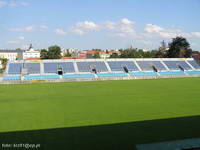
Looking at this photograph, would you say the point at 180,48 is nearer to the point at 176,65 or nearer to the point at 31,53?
the point at 176,65

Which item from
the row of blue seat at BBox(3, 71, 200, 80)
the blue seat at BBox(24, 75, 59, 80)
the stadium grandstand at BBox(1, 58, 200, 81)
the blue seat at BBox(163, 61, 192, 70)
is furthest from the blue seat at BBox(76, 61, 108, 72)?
the blue seat at BBox(163, 61, 192, 70)

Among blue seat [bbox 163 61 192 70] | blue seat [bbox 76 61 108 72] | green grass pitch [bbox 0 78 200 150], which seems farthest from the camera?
blue seat [bbox 163 61 192 70]

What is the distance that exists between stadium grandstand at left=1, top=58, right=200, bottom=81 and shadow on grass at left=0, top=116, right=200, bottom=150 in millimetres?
16900

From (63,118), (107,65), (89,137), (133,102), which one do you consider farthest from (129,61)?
(89,137)

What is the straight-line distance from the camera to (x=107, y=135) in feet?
20.2

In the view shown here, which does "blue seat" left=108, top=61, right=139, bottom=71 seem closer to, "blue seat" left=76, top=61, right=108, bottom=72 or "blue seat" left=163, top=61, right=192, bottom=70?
"blue seat" left=76, top=61, right=108, bottom=72

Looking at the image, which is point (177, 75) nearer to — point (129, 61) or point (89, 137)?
point (129, 61)

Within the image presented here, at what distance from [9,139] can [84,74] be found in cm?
2005

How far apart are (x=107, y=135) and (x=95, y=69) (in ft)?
69.8

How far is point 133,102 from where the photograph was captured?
11172 mm

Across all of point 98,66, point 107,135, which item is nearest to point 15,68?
point 98,66

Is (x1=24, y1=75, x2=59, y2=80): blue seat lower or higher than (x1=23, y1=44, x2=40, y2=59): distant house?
lower

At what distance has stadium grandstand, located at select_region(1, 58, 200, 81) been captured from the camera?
2456 centimetres

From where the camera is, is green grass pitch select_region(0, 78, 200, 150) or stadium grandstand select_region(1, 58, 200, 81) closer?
green grass pitch select_region(0, 78, 200, 150)
